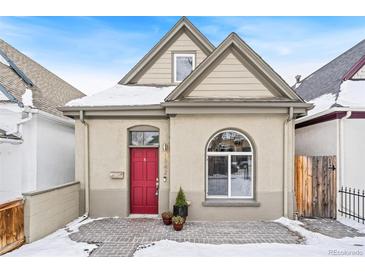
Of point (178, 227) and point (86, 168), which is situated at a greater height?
point (86, 168)

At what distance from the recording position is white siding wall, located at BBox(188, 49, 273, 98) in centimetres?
832

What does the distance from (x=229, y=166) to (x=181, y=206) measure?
207 cm

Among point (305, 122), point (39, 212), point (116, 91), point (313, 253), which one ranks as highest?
point (116, 91)

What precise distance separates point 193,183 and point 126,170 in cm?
241

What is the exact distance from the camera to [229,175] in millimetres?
8391

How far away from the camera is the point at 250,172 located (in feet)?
27.6

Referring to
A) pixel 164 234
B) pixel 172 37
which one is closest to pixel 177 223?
pixel 164 234

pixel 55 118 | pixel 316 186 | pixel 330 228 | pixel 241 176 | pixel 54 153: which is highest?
pixel 55 118

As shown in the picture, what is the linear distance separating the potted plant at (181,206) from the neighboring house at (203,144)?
34cm

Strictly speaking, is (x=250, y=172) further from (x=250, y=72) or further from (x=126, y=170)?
(x=126, y=170)

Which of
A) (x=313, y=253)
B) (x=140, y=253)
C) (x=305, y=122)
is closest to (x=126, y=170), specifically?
(x=140, y=253)

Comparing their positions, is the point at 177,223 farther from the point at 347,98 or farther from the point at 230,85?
the point at 347,98

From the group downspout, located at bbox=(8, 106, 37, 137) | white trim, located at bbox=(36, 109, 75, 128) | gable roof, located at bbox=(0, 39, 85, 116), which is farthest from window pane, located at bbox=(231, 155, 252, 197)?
gable roof, located at bbox=(0, 39, 85, 116)

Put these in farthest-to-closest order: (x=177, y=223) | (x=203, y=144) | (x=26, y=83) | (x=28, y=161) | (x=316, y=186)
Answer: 1. (x=26, y=83)
2. (x=28, y=161)
3. (x=316, y=186)
4. (x=203, y=144)
5. (x=177, y=223)
